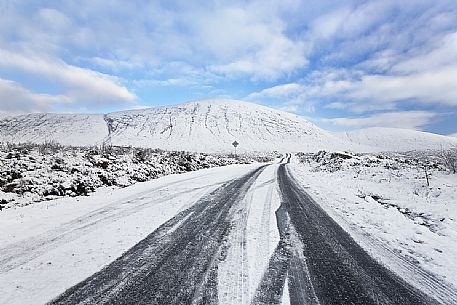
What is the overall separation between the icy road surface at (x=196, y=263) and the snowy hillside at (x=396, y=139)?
160 metres

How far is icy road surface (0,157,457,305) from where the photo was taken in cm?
308

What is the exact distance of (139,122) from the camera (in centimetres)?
12594

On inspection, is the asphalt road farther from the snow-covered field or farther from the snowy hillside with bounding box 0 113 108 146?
the snowy hillside with bounding box 0 113 108 146

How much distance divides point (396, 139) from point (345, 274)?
638 ft

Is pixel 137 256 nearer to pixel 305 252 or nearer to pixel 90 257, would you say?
pixel 90 257

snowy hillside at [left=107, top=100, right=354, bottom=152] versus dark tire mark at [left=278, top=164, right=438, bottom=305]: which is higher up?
snowy hillside at [left=107, top=100, right=354, bottom=152]

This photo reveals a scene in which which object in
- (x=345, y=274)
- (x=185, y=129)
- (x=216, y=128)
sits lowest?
(x=345, y=274)

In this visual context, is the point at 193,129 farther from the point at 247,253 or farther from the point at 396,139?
the point at 396,139

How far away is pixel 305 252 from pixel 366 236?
1.87m

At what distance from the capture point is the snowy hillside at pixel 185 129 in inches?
3903

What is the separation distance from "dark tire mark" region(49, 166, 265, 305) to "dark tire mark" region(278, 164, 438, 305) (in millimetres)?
1234

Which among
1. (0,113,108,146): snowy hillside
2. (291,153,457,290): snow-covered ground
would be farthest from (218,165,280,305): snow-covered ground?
(0,113,108,146): snowy hillside

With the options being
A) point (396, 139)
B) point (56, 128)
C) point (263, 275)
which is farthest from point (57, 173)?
point (396, 139)

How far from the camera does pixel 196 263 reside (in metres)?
3.94
